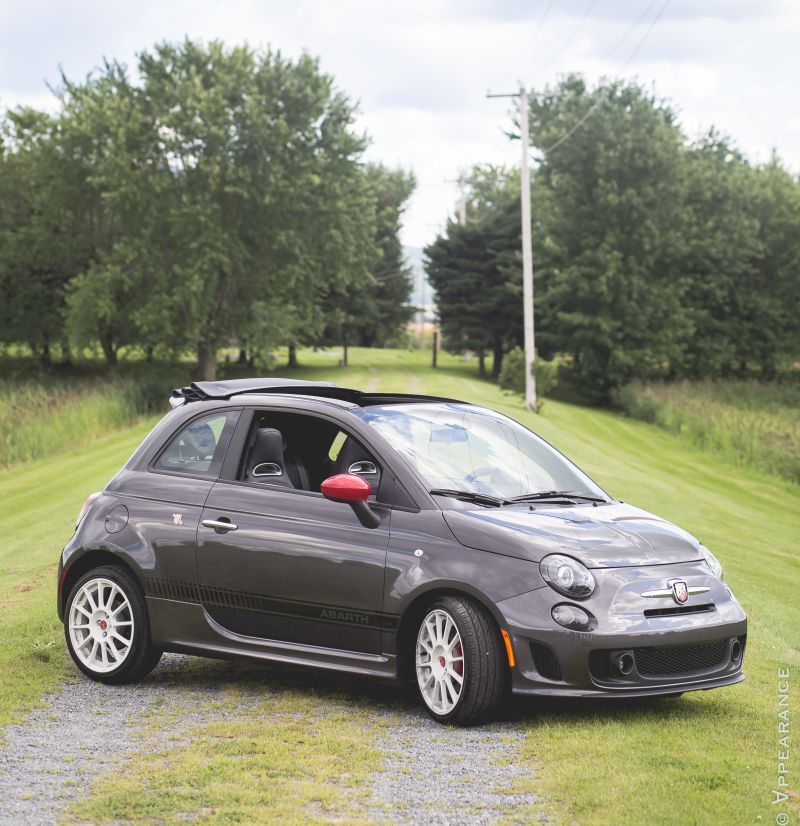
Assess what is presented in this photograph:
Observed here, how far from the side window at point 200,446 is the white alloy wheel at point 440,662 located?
184 centimetres

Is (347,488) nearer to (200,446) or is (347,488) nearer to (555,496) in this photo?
(555,496)

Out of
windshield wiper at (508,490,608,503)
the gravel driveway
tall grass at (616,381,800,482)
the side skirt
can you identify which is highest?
windshield wiper at (508,490,608,503)

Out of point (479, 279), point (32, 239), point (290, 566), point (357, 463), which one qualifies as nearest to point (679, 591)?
point (357, 463)

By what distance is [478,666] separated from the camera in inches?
249

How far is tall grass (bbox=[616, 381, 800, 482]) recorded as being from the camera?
111 ft

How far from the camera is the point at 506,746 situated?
6.09 meters

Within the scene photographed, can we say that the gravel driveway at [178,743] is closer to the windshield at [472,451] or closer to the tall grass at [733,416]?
the windshield at [472,451]

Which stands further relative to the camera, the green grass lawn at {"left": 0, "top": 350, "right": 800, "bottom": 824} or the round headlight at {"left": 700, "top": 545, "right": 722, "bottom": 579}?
the round headlight at {"left": 700, "top": 545, "right": 722, "bottom": 579}

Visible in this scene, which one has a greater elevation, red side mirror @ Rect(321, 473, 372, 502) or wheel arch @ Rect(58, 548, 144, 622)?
red side mirror @ Rect(321, 473, 372, 502)

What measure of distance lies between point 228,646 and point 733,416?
1365 inches

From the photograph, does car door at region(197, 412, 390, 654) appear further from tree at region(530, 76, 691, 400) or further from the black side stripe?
tree at region(530, 76, 691, 400)

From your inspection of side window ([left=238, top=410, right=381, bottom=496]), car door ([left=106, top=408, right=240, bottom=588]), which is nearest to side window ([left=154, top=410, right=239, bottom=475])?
car door ([left=106, top=408, right=240, bottom=588])

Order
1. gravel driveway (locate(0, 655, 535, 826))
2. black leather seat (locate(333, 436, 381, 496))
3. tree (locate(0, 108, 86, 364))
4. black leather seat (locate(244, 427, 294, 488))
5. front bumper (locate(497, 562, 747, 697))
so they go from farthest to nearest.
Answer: tree (locate(0, 108, 86, 364)) < black leather seat (locate(244, 427, 294, 488)) < black leather seat (locate(333, 436, 381, 496)) < front bumper (locate(497, 562, 747, 697)) < gravel driveway (locate(0, 655, 535, 826))

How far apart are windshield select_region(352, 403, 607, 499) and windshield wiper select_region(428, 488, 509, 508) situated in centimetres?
3
